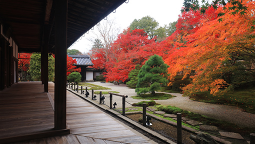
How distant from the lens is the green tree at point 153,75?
10.1 m

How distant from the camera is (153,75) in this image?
1009cm

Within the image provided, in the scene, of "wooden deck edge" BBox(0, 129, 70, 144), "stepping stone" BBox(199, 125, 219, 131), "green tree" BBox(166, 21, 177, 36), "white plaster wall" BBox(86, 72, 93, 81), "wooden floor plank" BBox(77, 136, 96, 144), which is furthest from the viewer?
"white plaster wall" BBox(86, 72, 93, 81)

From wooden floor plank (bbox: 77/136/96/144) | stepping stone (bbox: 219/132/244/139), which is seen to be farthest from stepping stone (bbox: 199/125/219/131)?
wooden floor plank (bbox: 77/136/96/144)

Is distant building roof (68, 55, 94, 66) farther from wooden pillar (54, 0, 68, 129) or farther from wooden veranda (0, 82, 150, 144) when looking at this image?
wooden pillar (54, 0, 68, 129)

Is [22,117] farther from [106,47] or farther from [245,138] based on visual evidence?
[106,47]

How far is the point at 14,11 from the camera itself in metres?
4.71

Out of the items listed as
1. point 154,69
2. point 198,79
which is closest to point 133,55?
point 154,69

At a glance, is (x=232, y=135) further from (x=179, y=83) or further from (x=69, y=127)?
(x=179, y=83)

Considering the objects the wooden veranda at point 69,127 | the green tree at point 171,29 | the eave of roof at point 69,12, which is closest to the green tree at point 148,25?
the green tree at point 171,29

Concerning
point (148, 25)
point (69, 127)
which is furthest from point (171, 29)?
point (69, 127)

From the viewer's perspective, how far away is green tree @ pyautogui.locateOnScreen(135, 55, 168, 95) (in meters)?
10.1

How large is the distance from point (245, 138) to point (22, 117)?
17.2 feet

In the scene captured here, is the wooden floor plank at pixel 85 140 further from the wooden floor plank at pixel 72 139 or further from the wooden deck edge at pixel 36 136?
the wooden deck edge at pixel 36 136

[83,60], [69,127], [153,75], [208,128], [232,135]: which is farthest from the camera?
[83,60]
